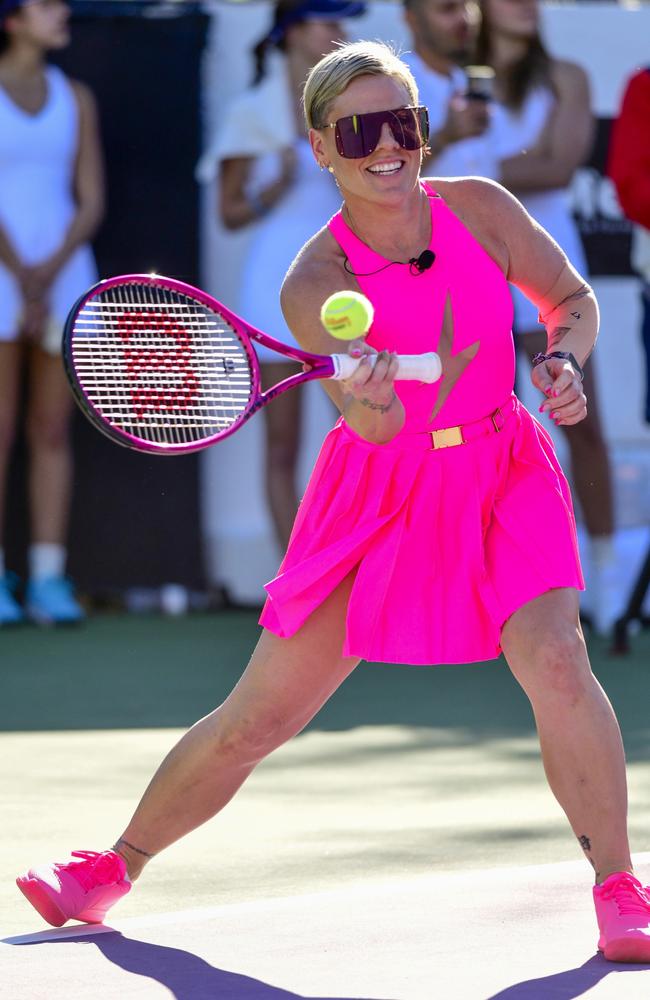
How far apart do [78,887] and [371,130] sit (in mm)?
1551

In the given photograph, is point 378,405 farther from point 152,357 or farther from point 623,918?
point 623,918

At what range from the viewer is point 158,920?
407cm

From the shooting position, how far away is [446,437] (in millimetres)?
3969

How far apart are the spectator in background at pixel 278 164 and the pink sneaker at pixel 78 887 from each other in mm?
4523

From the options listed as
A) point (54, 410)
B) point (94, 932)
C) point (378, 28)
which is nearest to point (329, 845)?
point (94, 932)

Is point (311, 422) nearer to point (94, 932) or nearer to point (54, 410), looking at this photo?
point (54, 410)

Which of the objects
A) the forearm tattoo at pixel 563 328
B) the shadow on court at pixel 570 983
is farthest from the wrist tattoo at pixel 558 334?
the shadow on court at pixel 570 983

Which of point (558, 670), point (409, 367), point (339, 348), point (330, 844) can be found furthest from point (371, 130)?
point (330, 844)

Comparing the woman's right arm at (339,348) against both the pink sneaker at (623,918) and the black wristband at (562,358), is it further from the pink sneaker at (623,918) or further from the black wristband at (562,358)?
the pink sneaker at (623,918)

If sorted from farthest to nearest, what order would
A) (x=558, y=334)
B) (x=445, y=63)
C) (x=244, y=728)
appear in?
(x=445, y=63)
(x=558, y=334)
(x=244, y=728)

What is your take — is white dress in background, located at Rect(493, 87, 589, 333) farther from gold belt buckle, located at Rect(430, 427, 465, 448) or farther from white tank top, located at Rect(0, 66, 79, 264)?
gold belt buckle, located at Rect(430, 427, 465, 448)

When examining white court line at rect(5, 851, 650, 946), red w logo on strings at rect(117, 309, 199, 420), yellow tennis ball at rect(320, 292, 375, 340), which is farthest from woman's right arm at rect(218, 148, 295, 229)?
yellow tennis ball at rect(320, 292, 375, 340)

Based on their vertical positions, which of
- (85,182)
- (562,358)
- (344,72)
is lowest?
(562,358)

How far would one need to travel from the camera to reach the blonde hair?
3953mm
